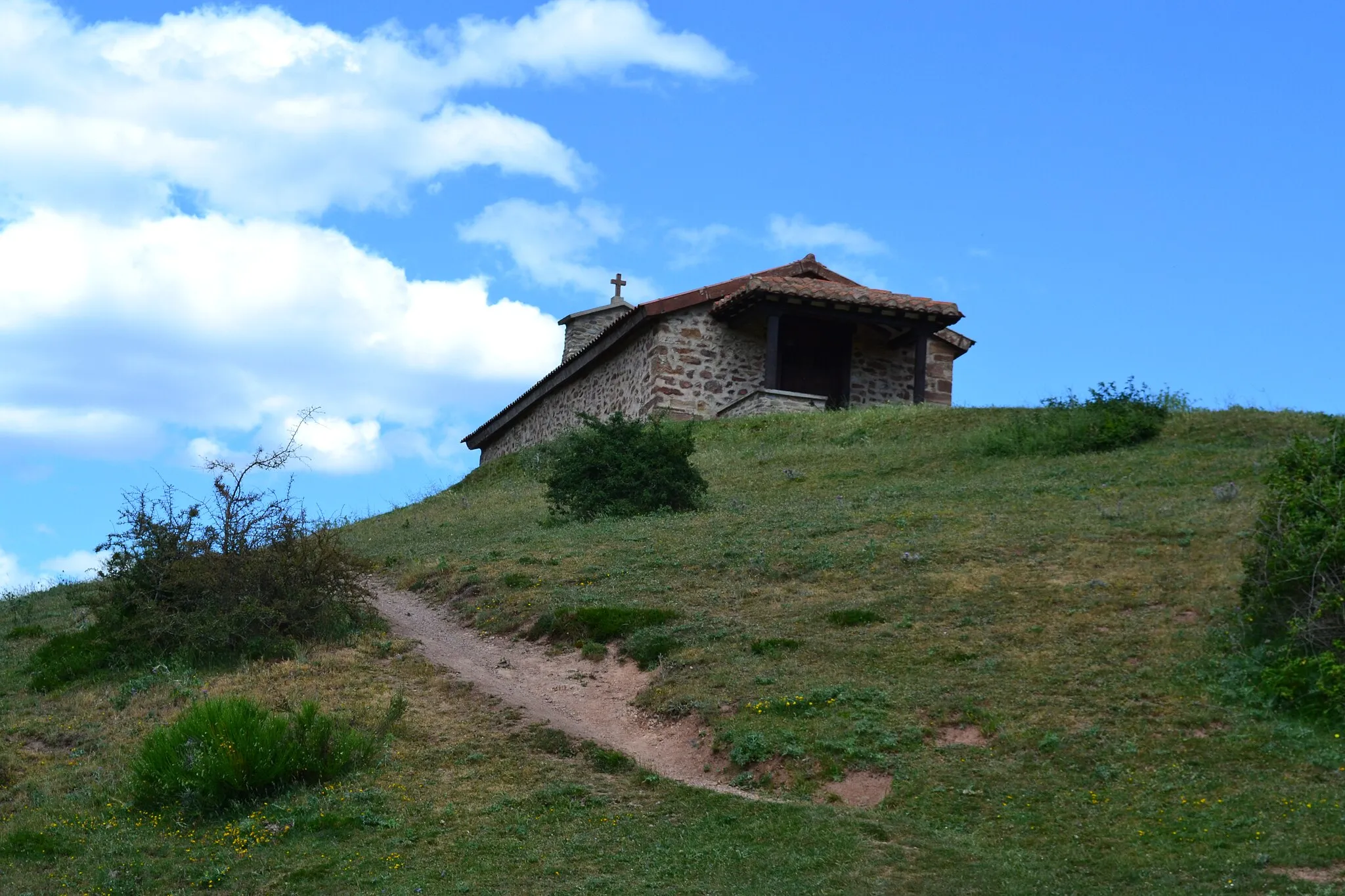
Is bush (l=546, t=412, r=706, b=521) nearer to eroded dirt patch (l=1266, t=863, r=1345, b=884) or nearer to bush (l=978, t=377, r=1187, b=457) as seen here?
bush (l=978, t=377, r=1187, b=457)

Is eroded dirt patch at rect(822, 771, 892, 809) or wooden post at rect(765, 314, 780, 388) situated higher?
wooden post at rect(765, 314, 780, 388)

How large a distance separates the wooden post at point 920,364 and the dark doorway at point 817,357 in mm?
1569

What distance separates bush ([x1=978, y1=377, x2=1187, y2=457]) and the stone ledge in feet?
23.0

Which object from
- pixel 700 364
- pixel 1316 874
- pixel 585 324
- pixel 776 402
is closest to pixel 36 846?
pixel 1316 874

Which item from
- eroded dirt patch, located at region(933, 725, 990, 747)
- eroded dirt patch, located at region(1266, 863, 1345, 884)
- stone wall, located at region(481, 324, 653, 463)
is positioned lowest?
eroded dirt patch, located at region(1266, 863, 1345, 884)

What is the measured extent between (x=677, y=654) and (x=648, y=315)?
1764 centimetres

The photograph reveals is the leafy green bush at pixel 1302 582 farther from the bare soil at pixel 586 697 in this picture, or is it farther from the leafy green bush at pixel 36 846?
the leafy green bush at pixel 36 846

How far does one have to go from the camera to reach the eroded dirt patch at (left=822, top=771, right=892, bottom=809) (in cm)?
982

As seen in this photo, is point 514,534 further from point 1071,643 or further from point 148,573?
point 1071,643

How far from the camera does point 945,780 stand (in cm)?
983

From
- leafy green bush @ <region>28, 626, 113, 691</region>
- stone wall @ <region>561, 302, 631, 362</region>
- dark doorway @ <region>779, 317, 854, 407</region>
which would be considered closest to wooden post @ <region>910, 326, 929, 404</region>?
dark doorway @ <region>779, 317, 854, 407</region>

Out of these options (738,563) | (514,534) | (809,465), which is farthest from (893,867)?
(809,465)

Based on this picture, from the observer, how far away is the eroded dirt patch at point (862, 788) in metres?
9.82

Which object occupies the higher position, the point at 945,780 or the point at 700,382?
the point at 700,382
